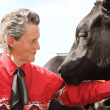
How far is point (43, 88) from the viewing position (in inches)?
80.6

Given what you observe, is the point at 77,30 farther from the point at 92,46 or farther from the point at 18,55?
the point at 18,55

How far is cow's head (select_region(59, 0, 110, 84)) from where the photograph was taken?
8.98ft

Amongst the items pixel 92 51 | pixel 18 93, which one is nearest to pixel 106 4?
pixel 92 51

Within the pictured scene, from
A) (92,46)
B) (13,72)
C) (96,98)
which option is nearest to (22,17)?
(13,72)

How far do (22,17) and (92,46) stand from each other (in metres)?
1.19

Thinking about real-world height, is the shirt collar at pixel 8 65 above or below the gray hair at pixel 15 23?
below

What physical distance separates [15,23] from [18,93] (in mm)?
582

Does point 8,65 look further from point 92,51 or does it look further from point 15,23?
point 92,51

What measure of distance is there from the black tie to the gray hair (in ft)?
0.97

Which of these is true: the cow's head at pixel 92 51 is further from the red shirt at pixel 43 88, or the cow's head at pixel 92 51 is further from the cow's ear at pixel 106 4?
the red shirt at pixel 43 88

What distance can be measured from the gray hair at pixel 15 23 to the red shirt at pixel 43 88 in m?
0.22

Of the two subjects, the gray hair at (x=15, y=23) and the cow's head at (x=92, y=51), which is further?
the cow's head at (x=92, y=51)

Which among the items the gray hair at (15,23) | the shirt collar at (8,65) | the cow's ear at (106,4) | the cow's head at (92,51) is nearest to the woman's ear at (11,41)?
the gray hair at (15,23)

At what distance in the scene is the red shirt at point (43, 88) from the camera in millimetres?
1907
